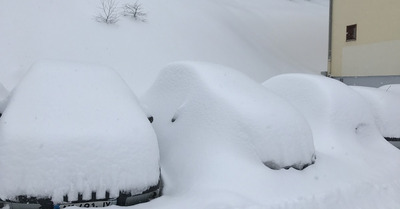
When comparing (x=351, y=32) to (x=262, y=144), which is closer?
(x=262, y=144)

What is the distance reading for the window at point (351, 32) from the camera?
551 inches

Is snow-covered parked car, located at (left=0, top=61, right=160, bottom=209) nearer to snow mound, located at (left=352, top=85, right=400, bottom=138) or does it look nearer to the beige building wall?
snow mound, located at (left=352, top=85, right=400, bottom=138)

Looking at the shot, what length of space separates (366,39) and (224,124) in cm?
1095

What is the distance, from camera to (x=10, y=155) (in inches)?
124

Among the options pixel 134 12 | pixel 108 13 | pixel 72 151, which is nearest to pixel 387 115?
pixel 72 151

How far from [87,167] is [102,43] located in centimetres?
1055

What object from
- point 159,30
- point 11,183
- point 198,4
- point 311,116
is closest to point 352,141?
point 311,116

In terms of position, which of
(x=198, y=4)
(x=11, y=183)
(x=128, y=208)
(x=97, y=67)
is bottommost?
(x=128, y=208)

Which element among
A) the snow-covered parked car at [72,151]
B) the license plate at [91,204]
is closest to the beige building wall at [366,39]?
the snow-covered parked car at [72,151]

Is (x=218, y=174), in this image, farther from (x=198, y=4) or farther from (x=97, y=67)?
(x=198, y=4)

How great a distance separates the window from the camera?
14.0m

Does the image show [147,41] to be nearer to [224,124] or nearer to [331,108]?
[331,108]

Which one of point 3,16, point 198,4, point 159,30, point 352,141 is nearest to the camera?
point 352,141

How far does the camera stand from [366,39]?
13.4 metres
